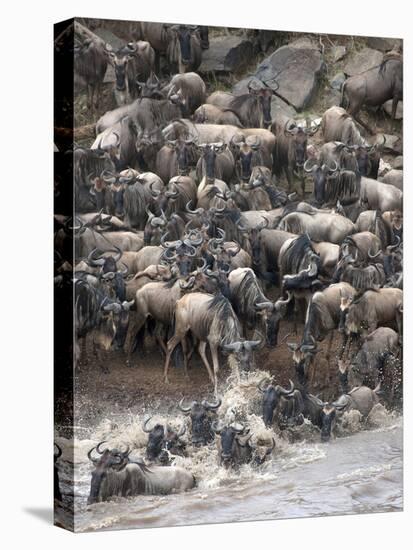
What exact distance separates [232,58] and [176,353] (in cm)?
258

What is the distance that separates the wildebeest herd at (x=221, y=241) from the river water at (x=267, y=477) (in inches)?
4.2

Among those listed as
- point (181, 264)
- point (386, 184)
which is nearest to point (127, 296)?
point (181, 264)

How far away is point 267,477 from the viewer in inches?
573

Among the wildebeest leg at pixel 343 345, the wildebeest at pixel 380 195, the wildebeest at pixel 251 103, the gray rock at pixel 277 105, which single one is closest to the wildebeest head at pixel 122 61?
the wildebeest at pixel 251 103

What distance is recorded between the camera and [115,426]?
13953 mm

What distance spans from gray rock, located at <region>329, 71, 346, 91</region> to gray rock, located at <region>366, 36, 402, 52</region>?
16.2 inches

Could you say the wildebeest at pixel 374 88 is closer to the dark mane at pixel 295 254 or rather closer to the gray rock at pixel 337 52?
the gray rock at pixel 337 52

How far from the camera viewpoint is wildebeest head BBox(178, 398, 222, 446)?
561 inches

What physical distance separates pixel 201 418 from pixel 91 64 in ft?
10.0

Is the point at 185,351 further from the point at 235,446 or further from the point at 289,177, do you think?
the point at 289,177

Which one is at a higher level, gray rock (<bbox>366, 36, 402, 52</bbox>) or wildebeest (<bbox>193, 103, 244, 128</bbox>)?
gray rock (<bbox>366, 36, 402, 52</bbox>)

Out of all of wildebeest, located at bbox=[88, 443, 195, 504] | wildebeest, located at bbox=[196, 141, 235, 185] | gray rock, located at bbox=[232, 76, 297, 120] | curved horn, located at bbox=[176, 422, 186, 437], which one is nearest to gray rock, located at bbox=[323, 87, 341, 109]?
gray rock, located at bbox=[232, 76, 297, 120]

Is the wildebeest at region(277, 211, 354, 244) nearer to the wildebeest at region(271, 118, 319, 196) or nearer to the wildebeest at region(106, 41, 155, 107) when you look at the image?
the wildebeest at region(271, 118, 319, 196)

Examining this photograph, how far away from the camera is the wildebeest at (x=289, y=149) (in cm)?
1479
